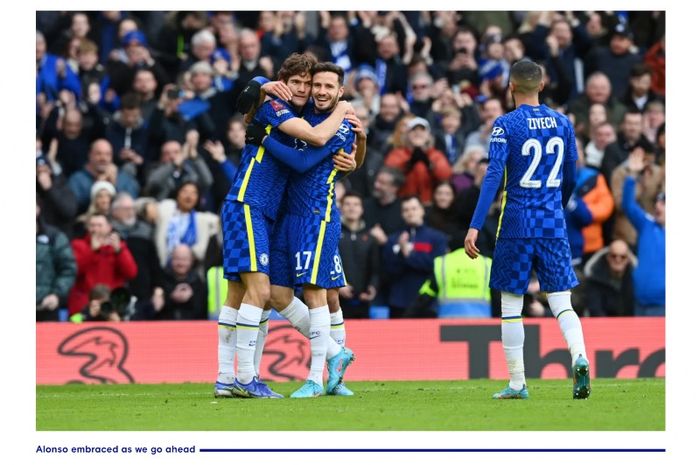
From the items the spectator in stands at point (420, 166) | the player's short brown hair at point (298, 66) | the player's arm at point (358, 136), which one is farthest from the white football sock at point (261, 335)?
the spectator in stands at point (420, 166)

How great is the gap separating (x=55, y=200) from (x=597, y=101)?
23.8 feet

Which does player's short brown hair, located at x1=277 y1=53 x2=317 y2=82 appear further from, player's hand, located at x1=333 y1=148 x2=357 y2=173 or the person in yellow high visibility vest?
the person in yellow high visibility vest

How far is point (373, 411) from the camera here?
10.9 m

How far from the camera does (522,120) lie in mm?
11430

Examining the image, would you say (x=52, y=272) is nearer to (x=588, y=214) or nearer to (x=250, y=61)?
(x=250, y=61)

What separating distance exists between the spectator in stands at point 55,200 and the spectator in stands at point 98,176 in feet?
0.76

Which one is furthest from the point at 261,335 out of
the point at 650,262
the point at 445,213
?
the point at 650,262

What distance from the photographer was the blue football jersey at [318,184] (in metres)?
12.0

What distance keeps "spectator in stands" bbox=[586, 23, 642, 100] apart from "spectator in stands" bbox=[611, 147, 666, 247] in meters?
2.62

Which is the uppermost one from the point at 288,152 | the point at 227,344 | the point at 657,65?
the point at 657,65

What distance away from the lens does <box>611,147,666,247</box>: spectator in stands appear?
60.5 feet
